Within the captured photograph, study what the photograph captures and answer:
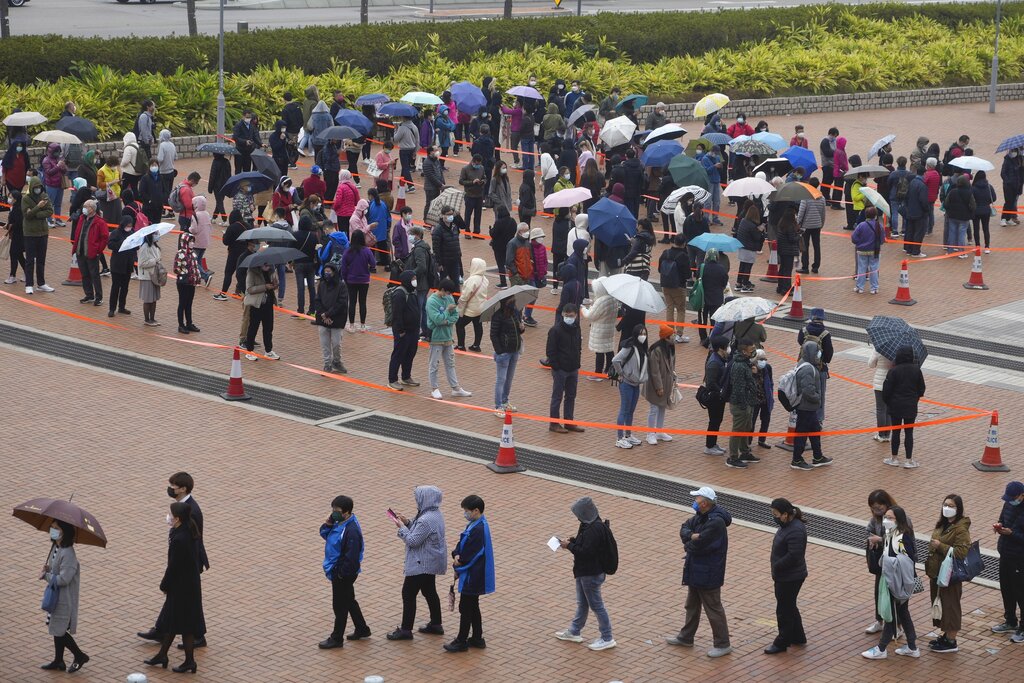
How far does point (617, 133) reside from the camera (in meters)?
30.1

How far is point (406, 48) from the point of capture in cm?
3919

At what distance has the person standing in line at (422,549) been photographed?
12.4m

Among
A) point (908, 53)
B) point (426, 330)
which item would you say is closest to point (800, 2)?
point (908, 53)

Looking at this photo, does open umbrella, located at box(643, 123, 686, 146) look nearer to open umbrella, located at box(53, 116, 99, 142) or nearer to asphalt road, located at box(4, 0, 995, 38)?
open umbrella, located at box(53, 116, 99, 142)

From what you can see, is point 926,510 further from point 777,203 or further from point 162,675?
point 777,203

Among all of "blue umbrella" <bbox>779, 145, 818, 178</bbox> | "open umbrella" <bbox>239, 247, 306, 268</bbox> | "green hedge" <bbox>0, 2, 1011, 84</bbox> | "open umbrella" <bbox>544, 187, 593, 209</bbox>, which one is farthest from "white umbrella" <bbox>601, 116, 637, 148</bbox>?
"open umbrella" <bbox>239, 247, 306, 268</bbox>

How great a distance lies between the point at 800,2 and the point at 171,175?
1548 inches

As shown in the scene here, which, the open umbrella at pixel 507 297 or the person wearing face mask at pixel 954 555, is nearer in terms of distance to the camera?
the person wearing face mask at pixel 954 555

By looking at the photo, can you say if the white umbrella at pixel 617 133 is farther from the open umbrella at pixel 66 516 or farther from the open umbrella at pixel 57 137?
the open umbrella at pixel 66 516

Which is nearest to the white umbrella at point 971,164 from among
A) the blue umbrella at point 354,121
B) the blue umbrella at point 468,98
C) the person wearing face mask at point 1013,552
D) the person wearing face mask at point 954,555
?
the blue umbrella at point 468,98

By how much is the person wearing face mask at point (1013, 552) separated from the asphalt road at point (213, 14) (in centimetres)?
3296

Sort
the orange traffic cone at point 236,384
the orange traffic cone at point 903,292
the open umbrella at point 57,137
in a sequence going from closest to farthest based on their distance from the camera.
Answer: the orange traffic cone at point 236,384 → the orange traffic cone at point 903,292 → the open umbrella at point 57,137

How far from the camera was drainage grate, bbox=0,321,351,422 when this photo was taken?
18.5 m

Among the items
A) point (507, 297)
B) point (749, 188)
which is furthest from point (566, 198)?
point (507, 297)
